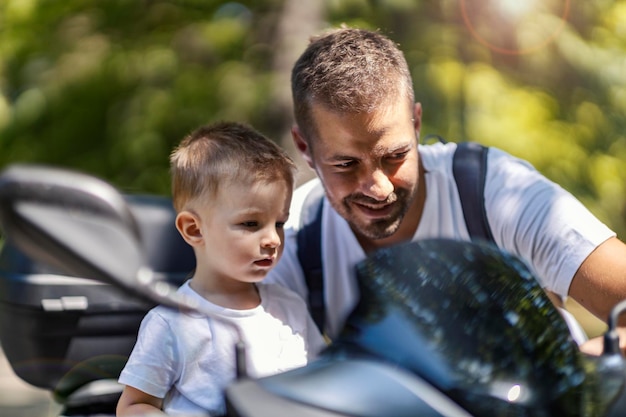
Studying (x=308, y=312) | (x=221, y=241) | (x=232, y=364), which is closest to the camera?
(x=232, y=364)

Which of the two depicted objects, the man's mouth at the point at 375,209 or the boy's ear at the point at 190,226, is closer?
the boy's ear at the point at 190,226

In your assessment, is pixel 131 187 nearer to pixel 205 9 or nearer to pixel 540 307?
pixel 205 9

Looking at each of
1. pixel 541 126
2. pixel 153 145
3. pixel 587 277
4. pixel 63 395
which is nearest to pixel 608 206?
pixel 541 126

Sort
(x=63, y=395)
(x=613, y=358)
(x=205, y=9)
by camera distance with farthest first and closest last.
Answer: (x=205, y=9)
(x=63, y=395)
(x=613, y=358)

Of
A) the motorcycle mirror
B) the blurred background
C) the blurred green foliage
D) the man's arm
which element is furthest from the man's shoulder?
the blurred green foliage

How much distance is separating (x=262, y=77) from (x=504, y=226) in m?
3.80

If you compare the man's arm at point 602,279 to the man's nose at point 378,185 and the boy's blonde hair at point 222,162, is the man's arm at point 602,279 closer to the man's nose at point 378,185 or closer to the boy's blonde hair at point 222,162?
the man's nose at point 378,185

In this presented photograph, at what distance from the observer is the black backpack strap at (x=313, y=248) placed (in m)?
1.72

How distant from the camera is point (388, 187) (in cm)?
157

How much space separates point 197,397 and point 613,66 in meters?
4.45

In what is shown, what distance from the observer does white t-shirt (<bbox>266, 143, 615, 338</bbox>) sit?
1.62 meters

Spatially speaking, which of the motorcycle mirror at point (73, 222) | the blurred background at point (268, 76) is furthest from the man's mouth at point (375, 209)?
the blurred background at point (268, 76)

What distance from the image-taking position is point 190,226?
4.47 ft

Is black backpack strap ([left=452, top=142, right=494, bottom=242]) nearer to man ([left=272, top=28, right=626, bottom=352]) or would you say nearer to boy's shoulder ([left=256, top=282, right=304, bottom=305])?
man ([left=272, top=28, right=626, bottom=352])
